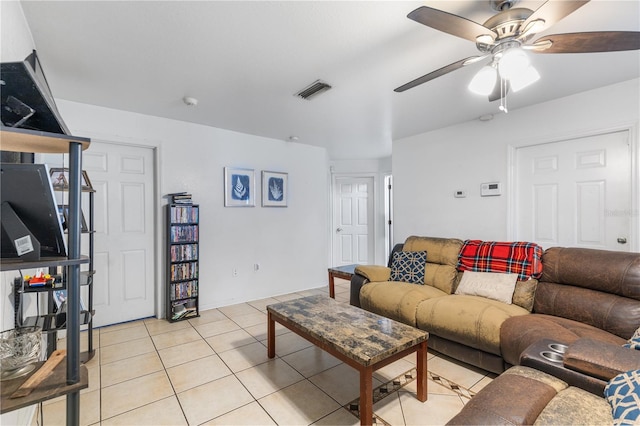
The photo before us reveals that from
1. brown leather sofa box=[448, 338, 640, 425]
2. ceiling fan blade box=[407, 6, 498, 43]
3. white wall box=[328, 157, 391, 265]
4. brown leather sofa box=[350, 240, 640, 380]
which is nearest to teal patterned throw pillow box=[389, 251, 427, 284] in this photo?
brown leather sofa box=[350, 240, 640, 380]

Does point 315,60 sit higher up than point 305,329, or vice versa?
point 315,60

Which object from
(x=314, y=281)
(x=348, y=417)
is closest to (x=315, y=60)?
(x=348, y=417)

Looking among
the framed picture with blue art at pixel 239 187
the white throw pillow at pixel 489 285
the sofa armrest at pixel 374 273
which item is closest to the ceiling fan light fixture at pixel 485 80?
the white throw pillow at pixel 489 285

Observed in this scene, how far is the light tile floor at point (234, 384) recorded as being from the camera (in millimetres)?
1754

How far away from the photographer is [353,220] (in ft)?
19.4

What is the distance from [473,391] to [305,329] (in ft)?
3.96

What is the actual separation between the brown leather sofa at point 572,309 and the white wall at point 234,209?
2478mm

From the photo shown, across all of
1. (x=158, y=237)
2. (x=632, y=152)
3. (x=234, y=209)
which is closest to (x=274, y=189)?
(x=234, y=209)

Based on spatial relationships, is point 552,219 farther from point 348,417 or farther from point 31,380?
point 31,380

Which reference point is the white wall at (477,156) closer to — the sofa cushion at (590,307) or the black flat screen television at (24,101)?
the sofa cushion at (590,307)

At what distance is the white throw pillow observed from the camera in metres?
2.50

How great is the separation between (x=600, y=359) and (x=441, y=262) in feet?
6.08

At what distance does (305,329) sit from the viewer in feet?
6.50

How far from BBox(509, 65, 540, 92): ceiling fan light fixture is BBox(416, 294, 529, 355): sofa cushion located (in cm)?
158
